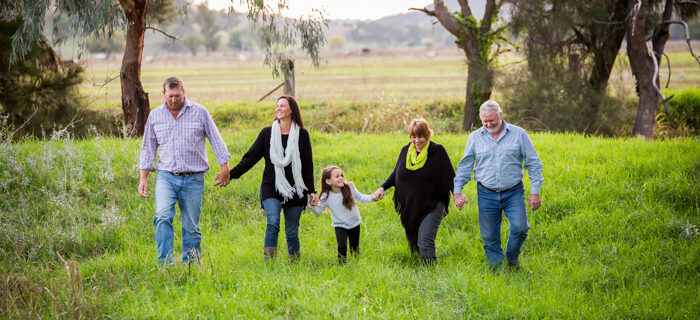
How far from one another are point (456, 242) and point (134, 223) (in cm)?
456

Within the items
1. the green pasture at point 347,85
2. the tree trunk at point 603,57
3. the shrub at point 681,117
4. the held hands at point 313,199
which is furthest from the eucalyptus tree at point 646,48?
the held hands at point 313,199

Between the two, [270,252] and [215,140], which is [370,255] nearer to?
[270,252]

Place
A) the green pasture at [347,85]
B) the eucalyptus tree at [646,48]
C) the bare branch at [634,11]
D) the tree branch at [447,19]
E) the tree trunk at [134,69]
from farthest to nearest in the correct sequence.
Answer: the green pasture at [347,85] < the tree branch at [447,19] < the eucalyptus tree at [646,48] < the bare branch at [634,11] < the tree trunk at [134,69]

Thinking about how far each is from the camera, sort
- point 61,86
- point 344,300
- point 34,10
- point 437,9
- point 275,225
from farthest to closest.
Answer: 1. point 437,9
2. point 61,86
3. point 34,10
4. point 275,225
5. point 344,300

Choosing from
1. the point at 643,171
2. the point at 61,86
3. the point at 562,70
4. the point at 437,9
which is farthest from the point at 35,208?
the point at 562,70

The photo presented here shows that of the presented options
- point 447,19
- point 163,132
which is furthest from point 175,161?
point 447,19

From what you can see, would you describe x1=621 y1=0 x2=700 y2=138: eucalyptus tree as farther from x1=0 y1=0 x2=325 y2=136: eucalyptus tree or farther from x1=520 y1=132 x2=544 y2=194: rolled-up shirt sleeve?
x1=520 y1=132 x2=544 y2=194: rolled-up shirt sleeve

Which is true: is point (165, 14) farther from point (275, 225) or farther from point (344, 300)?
point (344, 300)

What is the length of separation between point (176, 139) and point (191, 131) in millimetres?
175

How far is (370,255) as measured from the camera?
652 cm

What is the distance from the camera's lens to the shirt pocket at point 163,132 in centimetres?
591

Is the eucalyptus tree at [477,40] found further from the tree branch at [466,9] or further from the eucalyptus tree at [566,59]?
the eucalyptus tree at [566,59]

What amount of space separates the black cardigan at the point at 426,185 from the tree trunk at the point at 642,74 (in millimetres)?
10204

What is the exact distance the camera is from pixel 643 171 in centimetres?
915
